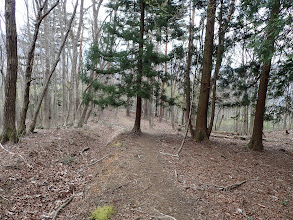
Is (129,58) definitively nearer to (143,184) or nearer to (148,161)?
(148,161)

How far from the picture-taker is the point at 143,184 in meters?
4.42

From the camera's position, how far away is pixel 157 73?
899 cm

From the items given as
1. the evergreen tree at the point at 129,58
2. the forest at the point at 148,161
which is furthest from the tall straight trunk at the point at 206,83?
the evergreen tree at the point at 129,58

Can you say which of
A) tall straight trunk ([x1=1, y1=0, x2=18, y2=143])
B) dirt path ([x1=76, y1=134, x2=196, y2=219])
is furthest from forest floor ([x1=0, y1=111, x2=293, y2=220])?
tall straight trunk ([x1=1, y1=0, x2=18, y2=143])

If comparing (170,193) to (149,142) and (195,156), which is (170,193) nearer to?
(195,156)

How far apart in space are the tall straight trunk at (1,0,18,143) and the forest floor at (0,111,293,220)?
521 millimetres

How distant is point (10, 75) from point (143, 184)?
18.7 feet

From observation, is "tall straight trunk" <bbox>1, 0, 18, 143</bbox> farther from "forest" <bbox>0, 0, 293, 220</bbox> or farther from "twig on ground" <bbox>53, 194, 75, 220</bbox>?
"twig on ground" <bbox>53, 194, 75, 220</bbox>

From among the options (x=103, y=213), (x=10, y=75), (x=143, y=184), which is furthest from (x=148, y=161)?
(x=10, y=75)

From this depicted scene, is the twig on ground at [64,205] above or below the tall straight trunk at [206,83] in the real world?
below

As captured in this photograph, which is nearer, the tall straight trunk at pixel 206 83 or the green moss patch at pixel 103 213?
the green moss patch at pixel 103 213

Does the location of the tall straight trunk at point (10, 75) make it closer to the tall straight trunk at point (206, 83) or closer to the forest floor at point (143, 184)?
the forest floor at point (143, 184)

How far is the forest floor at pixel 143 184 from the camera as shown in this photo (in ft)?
11.6

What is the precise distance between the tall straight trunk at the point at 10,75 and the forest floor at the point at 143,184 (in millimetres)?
521
